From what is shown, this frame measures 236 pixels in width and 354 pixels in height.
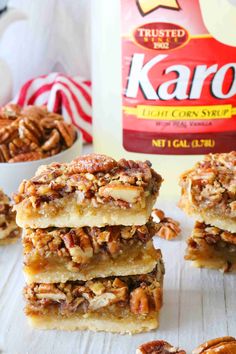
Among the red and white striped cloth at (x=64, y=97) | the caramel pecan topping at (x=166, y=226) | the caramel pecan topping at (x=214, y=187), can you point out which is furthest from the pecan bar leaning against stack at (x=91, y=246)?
the red and white striped cloth at (x=64, y=97)

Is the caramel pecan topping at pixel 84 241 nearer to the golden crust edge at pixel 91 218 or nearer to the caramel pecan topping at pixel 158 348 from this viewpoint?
the golden crust edge at pixel 91 218

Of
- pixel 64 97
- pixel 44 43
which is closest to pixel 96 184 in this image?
pixel 64 97

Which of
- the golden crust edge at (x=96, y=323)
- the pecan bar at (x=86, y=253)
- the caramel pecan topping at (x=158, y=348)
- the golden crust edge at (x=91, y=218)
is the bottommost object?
the golden crust edge at (x=96, y=323)

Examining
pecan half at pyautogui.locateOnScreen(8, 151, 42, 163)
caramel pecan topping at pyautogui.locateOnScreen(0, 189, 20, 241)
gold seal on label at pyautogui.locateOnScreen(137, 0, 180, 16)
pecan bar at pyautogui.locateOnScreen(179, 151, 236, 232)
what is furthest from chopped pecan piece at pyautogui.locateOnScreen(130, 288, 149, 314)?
gold seal on label at pyautogui.locateOnScreen(137, 0, 180, 16)

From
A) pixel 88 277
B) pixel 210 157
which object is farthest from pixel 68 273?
pixel 210 157

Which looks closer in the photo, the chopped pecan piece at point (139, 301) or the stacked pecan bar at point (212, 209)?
the chopped pecan piece at point (139, 301)
